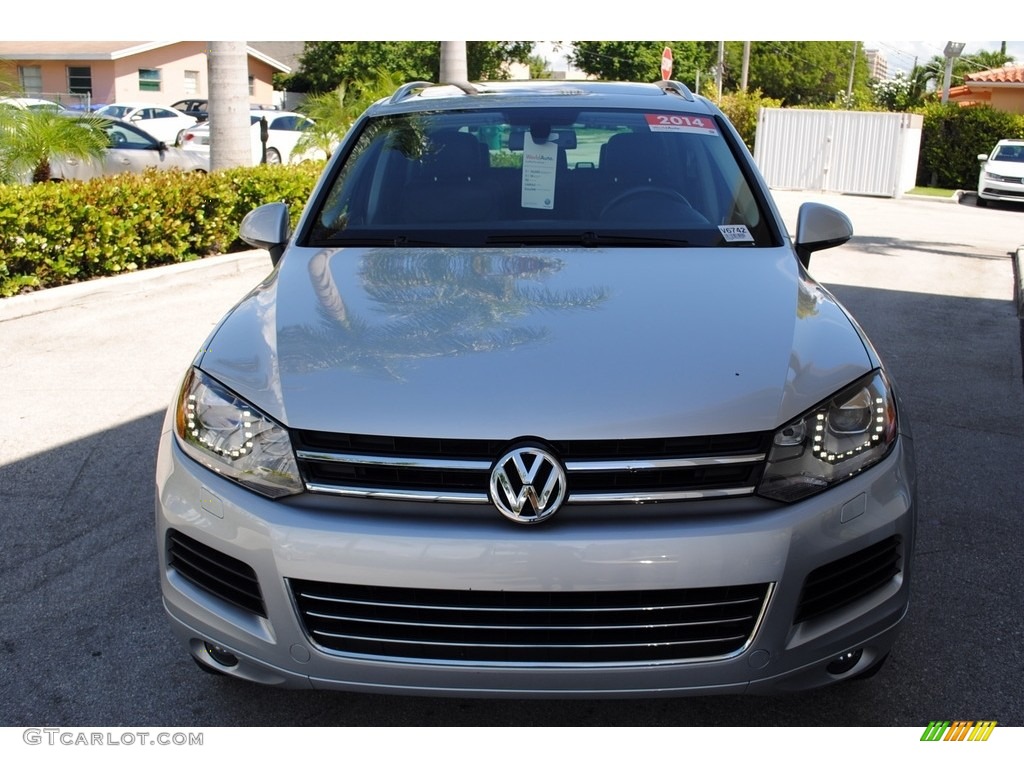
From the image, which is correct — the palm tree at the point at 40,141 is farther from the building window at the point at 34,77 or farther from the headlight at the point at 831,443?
the building window at the point at 34,77

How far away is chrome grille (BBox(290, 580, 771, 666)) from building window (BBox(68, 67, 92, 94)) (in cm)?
4613

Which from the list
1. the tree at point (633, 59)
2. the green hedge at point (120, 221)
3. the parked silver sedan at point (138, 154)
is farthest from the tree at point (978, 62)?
the green hedge at point (120, 221)

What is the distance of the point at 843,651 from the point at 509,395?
1006 millimetres

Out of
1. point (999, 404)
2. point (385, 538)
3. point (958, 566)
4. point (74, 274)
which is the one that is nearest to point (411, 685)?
point (385, 538)

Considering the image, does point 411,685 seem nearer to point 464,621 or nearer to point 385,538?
point 464,621

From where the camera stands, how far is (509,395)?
2523 mm

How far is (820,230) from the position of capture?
3.94 metres

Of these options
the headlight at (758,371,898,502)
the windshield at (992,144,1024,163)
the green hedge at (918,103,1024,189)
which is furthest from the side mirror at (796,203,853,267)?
the green hedge at (918,103,1024,189)

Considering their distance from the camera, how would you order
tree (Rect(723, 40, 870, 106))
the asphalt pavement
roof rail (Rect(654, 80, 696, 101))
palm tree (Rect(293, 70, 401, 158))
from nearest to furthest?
1. the asphalt pavement
2. roof rail (Rect(654, 80, 696, 101))
3. palm tree (Rect(293, 70, 401, 158))
4. tree (Rect(723, 40, 870, 106))

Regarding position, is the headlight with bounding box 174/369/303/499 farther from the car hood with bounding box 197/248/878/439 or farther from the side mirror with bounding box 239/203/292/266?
the side mirror with bounding box 239/203/292/266

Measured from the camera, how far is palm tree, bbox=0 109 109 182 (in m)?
10.1

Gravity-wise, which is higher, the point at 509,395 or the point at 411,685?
the point at 509,395

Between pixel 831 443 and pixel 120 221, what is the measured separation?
331 inches
